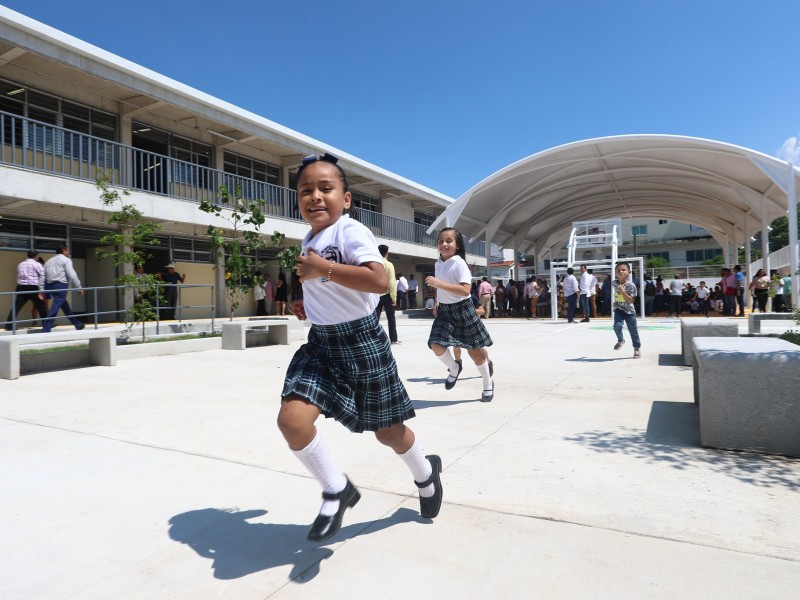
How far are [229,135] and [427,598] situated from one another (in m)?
18.5

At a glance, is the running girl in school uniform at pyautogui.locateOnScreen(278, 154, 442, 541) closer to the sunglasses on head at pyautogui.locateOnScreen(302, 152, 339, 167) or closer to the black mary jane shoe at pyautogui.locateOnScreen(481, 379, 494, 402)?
the sunglasses on head at pyautogui.locateOnScreen(302, 152, 339, 167)

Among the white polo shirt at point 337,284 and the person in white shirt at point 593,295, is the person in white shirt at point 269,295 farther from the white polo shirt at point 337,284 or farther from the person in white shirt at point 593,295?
the white polo shirt at point 337,284

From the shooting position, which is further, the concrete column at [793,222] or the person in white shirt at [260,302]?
the person in white shirt at [260,302]

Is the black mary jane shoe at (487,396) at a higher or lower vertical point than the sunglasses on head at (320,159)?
lower

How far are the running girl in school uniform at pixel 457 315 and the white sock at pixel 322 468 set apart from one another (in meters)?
2.74

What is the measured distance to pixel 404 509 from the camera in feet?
8.62

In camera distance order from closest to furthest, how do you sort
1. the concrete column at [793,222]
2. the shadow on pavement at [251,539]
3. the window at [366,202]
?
the shadow on pavement at [251,539], the concrete column at [793,222], the window at [366,202]

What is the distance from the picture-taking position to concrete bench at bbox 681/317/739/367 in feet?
22.8

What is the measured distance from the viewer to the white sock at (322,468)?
2191 millimetres

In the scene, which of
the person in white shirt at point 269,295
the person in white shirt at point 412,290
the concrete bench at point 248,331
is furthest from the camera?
the person in white shirt at point 412,290

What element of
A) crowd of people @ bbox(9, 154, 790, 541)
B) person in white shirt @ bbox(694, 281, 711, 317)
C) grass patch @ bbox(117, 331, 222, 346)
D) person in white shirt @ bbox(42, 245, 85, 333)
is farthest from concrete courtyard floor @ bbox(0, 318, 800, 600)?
person in white shirt @ bbox(694, 281, 711, 317)

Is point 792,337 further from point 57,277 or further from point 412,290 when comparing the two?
point 412,290

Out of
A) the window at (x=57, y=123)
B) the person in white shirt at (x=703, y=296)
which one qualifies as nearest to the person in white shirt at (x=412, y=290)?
the person in white shirt at (x=703, y=296)

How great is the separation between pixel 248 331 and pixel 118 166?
714 centimetres
